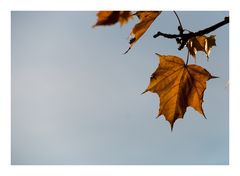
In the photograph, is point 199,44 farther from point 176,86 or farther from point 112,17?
point 112,17

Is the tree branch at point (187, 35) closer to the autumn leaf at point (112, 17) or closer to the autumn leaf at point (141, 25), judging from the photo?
the autumn leaf at point (141, 25)

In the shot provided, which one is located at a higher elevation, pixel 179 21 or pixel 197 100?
pixel 179 21

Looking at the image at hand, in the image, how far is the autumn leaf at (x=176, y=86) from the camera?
2.99 feet

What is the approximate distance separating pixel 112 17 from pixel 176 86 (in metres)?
0.46

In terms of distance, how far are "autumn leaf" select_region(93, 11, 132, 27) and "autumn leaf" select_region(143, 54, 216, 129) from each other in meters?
0.37

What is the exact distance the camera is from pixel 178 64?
0.94 meters

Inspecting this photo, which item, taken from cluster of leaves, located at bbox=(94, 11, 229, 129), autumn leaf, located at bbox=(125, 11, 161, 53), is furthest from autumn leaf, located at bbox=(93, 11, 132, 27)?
cluster of leaves, located at bbox=(94, 11, 229, 129)

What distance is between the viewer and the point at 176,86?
95 cm

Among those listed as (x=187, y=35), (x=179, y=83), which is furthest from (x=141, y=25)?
(x=179, y=83)

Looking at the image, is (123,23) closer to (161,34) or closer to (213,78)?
(161,34)

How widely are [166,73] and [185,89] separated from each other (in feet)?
0.23

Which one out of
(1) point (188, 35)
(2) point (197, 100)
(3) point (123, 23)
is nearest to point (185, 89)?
(2) point (197, 100)

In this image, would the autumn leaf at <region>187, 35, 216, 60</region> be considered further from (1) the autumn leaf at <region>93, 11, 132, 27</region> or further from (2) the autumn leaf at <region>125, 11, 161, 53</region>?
(1) the autumn leaf at <region>93, 11, 132, 27</region>

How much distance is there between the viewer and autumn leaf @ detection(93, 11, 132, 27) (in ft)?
1.73
